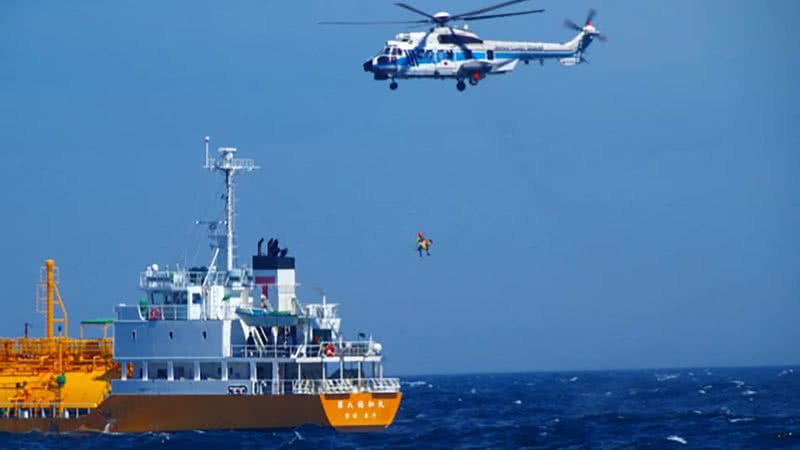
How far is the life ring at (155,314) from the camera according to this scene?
53531mm

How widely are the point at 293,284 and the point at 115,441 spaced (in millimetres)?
8662

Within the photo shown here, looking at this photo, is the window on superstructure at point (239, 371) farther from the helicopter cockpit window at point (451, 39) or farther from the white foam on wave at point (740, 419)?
the white foam on wave at point (740, 419)

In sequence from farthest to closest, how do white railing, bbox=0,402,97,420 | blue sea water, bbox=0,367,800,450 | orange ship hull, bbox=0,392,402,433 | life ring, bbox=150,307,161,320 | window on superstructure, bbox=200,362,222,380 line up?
white railing, bbox=0,402,97,420 < life ring, bbox=150,307,161,320 < window on superstructure, bbox=200,362,222,380 < orange ship hull, bbox=0,392,402,433 < blue sea water, bbox=0,367,800,450

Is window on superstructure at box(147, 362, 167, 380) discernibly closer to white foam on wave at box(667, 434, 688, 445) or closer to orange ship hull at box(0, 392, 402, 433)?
orange ship hull at box(0, 392, 402, 433)

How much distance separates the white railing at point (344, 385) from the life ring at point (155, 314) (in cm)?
Result: 574

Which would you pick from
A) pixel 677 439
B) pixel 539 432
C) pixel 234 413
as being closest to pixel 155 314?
pixel 234 413

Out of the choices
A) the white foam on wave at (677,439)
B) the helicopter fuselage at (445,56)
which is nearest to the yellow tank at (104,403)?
the white foam on wave at (677,439)

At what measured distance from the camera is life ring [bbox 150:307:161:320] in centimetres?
Answer: 5353

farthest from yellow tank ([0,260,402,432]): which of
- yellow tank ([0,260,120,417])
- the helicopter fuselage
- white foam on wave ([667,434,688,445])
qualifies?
the helicopter fuselage

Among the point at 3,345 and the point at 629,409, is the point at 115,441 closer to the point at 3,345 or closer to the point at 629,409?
the point at 3,345

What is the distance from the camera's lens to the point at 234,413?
51375 mm

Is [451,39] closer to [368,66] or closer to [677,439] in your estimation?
[368,66]

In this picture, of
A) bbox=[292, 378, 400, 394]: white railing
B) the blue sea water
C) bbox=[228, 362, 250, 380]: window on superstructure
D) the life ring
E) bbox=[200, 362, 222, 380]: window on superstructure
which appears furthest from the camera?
the life ring

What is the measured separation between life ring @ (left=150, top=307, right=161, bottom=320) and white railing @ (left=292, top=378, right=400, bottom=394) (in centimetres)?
574
